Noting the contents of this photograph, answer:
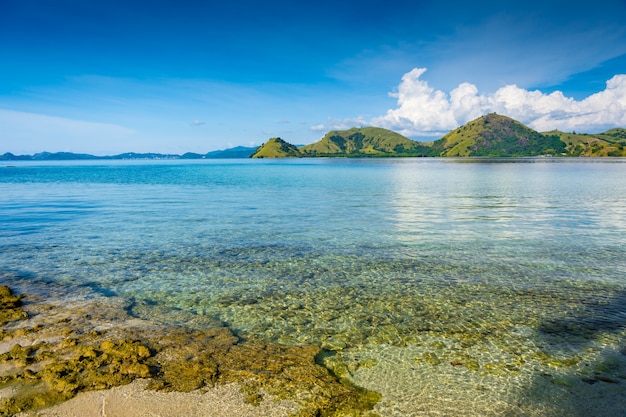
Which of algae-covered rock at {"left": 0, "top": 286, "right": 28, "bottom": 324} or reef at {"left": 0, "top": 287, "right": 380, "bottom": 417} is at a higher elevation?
algae-covered rock at {"left": 0, "top": 286, "right": 28, "bottom": 324}

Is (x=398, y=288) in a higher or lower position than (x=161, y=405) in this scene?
lower

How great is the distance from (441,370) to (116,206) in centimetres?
4511

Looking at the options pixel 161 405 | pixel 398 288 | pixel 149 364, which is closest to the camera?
pixel 161 405

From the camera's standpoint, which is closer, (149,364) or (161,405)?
(161,405)

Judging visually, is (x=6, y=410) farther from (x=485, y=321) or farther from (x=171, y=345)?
(x=485, y=321)

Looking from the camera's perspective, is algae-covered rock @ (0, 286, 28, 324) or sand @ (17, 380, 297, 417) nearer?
sand @ (17, 380, 297, 417)

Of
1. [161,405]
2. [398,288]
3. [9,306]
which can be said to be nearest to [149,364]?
[161,405]

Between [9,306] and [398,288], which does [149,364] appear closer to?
[9,306]

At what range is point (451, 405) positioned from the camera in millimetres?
8516

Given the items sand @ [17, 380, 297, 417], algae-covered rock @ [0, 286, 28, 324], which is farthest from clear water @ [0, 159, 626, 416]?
sand @ [17, 380, 297, 417]

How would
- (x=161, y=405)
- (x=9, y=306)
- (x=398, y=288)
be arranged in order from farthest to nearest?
(x=398, y=288) < (x=9, y=306) < (x=161, y=405)

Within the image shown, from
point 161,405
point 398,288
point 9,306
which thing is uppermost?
point 9,306

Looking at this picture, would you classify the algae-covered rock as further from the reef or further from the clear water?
the clear water

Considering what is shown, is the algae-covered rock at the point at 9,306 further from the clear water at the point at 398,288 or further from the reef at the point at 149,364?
the clear water at the point at 398,288
